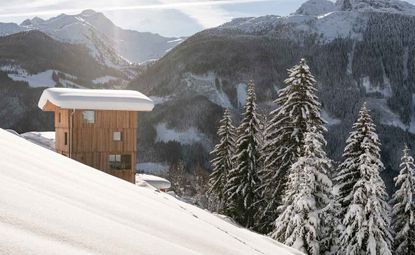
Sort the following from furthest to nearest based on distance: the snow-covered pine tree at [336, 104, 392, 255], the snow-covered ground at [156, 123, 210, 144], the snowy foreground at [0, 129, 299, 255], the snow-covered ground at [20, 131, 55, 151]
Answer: the snow-covered ground at [156, 123, 210, 144] < the snow-covered ground at [20, 131, 55, 151] < the snow-covered pine tree at [336, 104, 392, 255] < the snowy foreground at [0, 129, 299, 255]

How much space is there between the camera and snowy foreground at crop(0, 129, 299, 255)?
11.2 feet

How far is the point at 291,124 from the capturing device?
1114 inches

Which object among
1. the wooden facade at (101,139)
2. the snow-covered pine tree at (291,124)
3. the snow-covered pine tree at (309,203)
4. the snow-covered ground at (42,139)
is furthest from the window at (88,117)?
the snow-covered pine tree at (309,203)

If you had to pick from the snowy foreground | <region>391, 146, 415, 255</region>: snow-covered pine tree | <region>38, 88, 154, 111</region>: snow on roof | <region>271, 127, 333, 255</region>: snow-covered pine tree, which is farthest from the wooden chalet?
the snowy foreground

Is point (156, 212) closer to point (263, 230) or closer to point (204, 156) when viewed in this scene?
point (263, 230)

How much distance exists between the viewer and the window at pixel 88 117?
28.1 m

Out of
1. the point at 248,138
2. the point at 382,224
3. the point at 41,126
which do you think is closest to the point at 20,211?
the point at 382,224

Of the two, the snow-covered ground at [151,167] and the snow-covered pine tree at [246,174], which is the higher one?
the snow-covered pine tree at [246,174]

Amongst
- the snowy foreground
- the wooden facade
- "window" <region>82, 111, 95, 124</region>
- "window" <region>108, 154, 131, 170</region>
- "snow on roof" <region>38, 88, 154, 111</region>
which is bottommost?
"window" <region>108, 154, 131, 170</region>

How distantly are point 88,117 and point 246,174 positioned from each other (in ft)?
44.6

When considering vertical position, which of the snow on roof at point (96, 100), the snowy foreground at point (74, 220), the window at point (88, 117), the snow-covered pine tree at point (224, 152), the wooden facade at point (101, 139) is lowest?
the snow-covered pine tree at point (224, 152)

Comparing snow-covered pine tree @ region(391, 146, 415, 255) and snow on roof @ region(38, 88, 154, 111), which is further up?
snow on roof @ region(38, 88, 154, 111)

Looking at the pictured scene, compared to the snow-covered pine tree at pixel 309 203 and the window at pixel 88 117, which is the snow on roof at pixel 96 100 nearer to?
the window at pixel 88 117

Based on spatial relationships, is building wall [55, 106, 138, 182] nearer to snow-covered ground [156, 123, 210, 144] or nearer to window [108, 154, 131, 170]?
window [108, 154, 131, 170]
